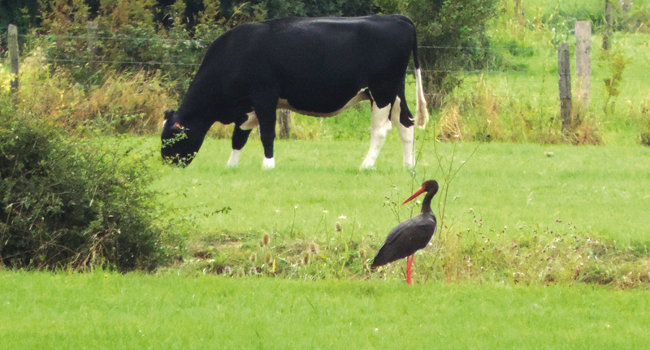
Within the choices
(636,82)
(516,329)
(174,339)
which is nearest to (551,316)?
(516,329)

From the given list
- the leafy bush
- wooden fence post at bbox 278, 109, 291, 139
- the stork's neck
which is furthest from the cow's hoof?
the stork's neck

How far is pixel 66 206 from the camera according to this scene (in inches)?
380

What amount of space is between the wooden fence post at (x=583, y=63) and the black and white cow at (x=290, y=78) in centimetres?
Answer: 546

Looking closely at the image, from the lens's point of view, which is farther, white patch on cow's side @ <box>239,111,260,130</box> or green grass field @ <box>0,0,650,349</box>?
white patch on cow's side @ <box>239,111,260,130</box>

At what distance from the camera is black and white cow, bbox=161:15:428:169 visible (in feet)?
50.3

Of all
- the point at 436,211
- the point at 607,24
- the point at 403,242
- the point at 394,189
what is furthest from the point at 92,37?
the point at 607,24

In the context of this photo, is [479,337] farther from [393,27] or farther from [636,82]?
[636,82]

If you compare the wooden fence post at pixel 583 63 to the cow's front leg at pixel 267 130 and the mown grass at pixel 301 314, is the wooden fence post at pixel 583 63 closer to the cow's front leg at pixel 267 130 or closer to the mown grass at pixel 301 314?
the cow's front leg at pixel 267 130

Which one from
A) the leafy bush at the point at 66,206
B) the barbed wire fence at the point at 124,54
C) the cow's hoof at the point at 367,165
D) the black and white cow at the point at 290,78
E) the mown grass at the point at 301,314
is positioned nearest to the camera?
the mown grass at the point at 301,314

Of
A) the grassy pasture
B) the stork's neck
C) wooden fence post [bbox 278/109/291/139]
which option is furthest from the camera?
wooden fence post [bbox 278/109/291/139]

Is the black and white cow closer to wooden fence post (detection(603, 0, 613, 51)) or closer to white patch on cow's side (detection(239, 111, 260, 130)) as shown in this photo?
white patch on cow's side (detection(239, 111, 260, 130))

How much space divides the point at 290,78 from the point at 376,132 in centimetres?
133

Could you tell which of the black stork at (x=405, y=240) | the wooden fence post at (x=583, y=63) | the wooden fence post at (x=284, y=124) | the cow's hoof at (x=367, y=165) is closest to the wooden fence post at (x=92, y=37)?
the wooden fence post at (x=284, y=124)

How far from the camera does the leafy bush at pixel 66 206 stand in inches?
375
